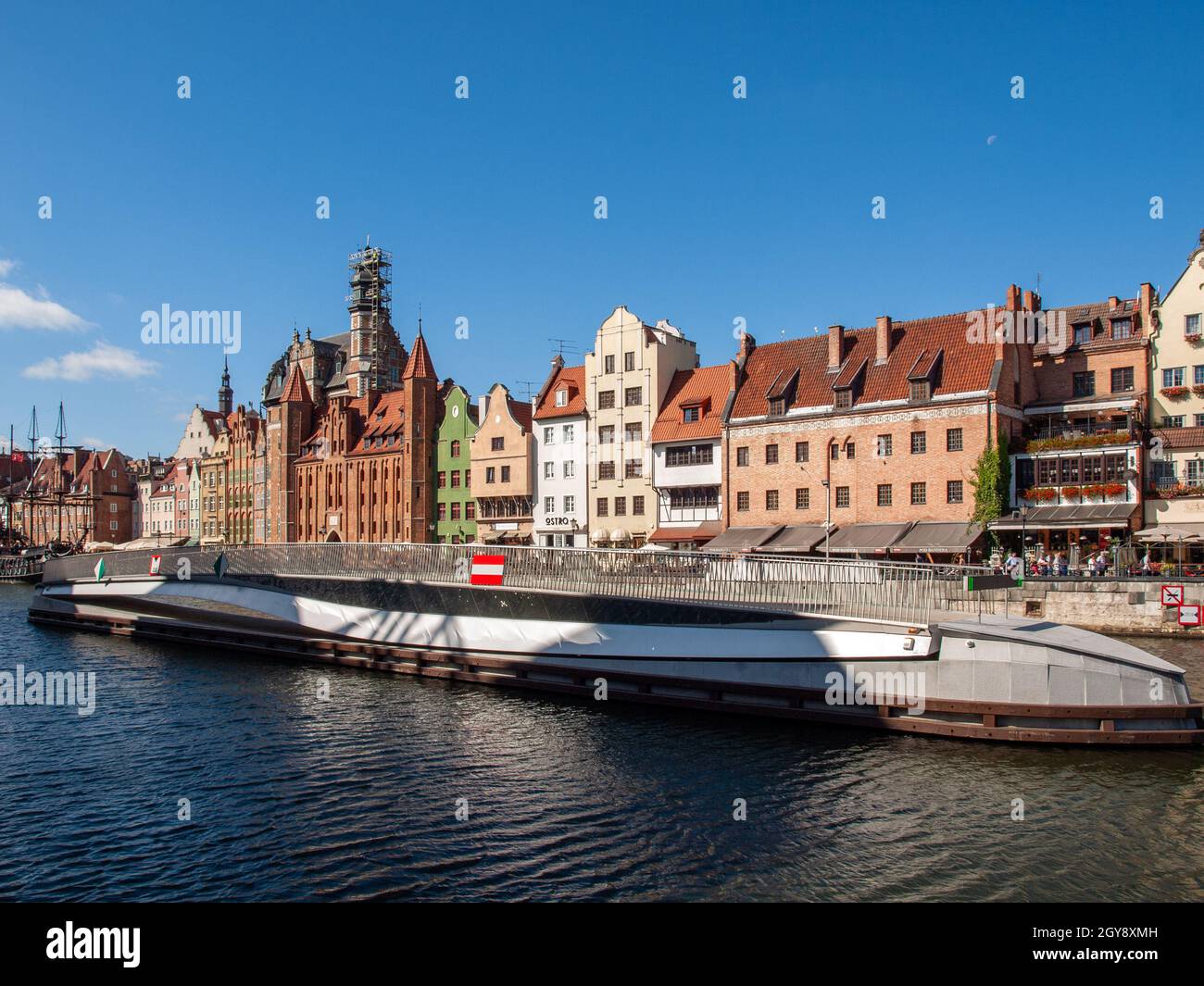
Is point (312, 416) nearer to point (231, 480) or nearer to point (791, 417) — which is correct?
point (231, 480)

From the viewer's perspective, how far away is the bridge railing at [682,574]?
27266 millimetres

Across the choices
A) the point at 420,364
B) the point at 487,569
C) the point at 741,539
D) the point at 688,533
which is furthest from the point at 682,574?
the point at 420,364

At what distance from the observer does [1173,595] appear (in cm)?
4041

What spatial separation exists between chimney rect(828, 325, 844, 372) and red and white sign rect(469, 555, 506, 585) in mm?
31676

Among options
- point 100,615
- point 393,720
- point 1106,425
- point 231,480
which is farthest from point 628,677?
point 231,480

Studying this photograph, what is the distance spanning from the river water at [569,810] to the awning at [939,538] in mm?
26116

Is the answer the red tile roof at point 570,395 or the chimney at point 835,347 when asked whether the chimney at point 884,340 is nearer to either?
the chimney at point 835,347

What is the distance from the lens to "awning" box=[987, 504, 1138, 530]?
47.2 metres

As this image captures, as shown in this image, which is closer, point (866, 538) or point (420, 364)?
point (866, 538)

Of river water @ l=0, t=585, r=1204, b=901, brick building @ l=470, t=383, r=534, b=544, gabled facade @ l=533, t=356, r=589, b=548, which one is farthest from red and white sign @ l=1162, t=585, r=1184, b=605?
brick building @ l=470, t=383, r=534, b=544

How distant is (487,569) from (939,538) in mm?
27280
